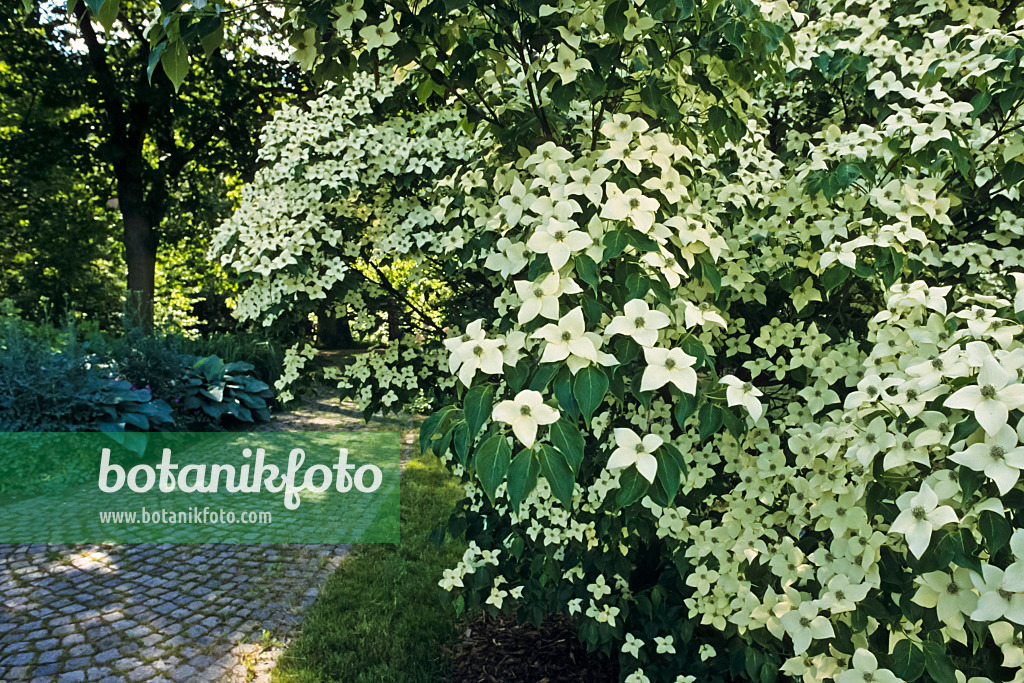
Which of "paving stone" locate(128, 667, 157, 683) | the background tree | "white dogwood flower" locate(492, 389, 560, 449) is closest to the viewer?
"white dogwood flower" locate(492, 389, 560, 449)

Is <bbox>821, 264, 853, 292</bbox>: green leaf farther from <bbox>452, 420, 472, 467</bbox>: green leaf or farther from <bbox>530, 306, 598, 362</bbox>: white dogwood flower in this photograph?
<bbox>452, 420, 472, 467</bbox>: green leaf

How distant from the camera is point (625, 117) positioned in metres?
1.79

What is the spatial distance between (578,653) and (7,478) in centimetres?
479

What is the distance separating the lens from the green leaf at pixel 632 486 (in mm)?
1217

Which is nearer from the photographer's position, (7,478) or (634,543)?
(634,543)

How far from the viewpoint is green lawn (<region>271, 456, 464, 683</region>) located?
9.27ft

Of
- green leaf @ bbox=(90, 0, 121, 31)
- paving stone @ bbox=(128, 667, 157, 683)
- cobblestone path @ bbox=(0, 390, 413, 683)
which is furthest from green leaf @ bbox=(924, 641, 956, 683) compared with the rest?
paving stone @ bbox=(128, 667, 157, 683)

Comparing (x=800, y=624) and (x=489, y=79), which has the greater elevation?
(x=489, y=79)

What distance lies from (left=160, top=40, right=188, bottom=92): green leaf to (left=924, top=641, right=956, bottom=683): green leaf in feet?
6.72

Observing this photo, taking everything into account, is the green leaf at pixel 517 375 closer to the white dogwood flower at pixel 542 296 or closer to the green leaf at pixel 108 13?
the white dogwood flower at pixel 542 296

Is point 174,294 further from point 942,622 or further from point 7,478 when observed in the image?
point 942,622

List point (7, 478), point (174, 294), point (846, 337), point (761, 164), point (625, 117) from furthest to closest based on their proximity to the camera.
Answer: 1. point (174, 294)
2. point (7, 478)
3. point (761, 164)
4. point (846, 337)
5. point (625, 117)

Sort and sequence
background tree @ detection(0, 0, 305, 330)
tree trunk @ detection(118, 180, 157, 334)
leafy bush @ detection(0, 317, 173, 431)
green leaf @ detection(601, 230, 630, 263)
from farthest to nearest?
1. tree trunk @ detection(118, 180, 157, 334)
2. background tree @ detection(0, 0, 305, 330)
3. leafy bush @ detection(0, 317, 173, 431)
4. green leaf @ detection(601, 230, 630, 263)

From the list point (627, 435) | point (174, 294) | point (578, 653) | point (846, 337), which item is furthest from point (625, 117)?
point (174, 294)
